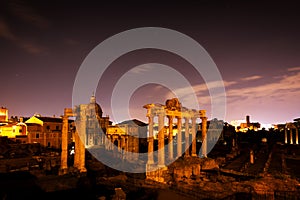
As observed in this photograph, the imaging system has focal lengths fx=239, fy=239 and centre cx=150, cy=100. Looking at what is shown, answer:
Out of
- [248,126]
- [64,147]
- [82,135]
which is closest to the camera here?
[82,135]

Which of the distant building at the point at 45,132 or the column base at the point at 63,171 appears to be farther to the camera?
the distant building at the point at 45,132

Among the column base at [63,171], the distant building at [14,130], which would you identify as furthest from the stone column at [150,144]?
the distant building at [14,130]

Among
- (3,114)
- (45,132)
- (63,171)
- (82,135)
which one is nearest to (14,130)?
(45,132)

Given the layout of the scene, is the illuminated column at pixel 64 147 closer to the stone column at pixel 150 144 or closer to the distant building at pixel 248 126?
the stone column at pixel 150 144

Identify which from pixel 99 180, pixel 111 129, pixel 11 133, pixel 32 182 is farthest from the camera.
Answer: pixel 111 129

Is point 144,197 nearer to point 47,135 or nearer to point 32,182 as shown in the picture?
point 32,182

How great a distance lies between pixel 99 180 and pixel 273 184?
15151 mm

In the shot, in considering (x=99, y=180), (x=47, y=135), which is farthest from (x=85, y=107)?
(x=47, y=135)

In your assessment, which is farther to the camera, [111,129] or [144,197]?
[111,129]

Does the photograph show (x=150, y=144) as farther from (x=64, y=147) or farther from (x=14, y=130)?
(x=14, y=130)

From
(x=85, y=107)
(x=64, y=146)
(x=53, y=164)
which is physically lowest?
(x=53, y=164)

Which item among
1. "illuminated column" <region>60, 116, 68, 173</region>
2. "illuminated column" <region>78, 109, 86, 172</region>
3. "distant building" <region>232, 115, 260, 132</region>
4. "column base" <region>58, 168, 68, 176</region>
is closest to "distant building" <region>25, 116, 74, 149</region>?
"illuminated column" <region>60, 116, 68, 173</region>

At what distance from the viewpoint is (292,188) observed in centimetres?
1697

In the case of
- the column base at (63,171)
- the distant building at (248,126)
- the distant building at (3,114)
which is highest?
the distant building at (3,114)
